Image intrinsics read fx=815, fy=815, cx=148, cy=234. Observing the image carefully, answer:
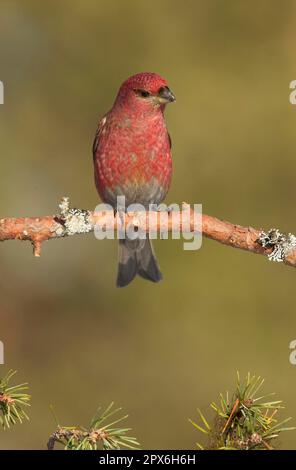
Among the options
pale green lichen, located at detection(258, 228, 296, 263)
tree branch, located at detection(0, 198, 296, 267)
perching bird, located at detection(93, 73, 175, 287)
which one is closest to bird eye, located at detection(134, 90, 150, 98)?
perching bird, located at detection(93, 73, 175, 287)

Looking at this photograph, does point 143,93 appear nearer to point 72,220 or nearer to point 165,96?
point 165,96

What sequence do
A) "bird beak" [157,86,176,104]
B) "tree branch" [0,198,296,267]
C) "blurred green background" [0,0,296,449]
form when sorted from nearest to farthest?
"tree branch" [0,198,296,267] → "bird beak" [157,86,176,104] → "blurred green background" [0,0,296,449]

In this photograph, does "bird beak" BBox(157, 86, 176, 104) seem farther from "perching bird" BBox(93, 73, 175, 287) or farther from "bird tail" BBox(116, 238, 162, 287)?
"bird tail" BBox(116, 238, 162, 287)

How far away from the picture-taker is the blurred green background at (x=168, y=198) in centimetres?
541

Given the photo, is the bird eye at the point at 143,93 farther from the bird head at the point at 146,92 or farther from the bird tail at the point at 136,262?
the bird tail at the point at 136,262

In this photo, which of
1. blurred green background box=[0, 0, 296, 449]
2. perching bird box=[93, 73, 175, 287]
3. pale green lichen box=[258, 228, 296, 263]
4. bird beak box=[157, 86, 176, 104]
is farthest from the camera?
blurred green background box=[0, 0, 296, 449]

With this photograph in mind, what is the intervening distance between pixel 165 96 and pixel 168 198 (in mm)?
1295

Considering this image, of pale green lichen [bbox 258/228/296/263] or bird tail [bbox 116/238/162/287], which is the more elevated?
bird tail [bbox 116/238/162/287]

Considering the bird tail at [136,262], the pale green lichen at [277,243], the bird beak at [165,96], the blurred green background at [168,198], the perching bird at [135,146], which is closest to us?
the pale green lichen at [277,243]

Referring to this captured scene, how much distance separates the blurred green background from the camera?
213 inches

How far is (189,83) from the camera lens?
5.59 meters

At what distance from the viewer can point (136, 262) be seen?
16.0ft

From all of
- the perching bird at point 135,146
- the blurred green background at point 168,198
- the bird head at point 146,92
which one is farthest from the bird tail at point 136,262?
the bird head at point 146,92

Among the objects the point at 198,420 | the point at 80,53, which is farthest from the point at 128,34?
the point at 198,420
